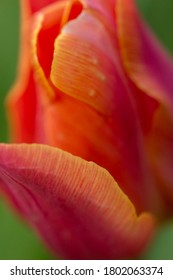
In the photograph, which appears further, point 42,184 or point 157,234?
point 157,234

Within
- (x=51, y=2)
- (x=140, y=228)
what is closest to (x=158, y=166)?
(x=140, y=228)

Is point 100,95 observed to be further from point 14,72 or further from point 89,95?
point 14,72

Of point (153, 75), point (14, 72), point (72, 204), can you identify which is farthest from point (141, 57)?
point (14, 72)

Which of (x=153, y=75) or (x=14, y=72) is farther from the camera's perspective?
(x=14, y=72)

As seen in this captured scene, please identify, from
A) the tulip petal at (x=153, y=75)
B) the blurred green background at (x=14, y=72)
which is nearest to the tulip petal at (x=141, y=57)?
the tulip petal at (x=153, y=75)

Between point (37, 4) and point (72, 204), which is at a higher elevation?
point (37, 4)

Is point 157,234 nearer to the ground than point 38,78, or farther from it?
nearer to the ground

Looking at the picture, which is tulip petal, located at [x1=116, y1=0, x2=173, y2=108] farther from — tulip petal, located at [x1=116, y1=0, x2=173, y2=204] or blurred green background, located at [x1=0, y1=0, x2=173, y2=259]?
blurred green background, located at [x1=0, y1=0, x2=173, y2=259]
